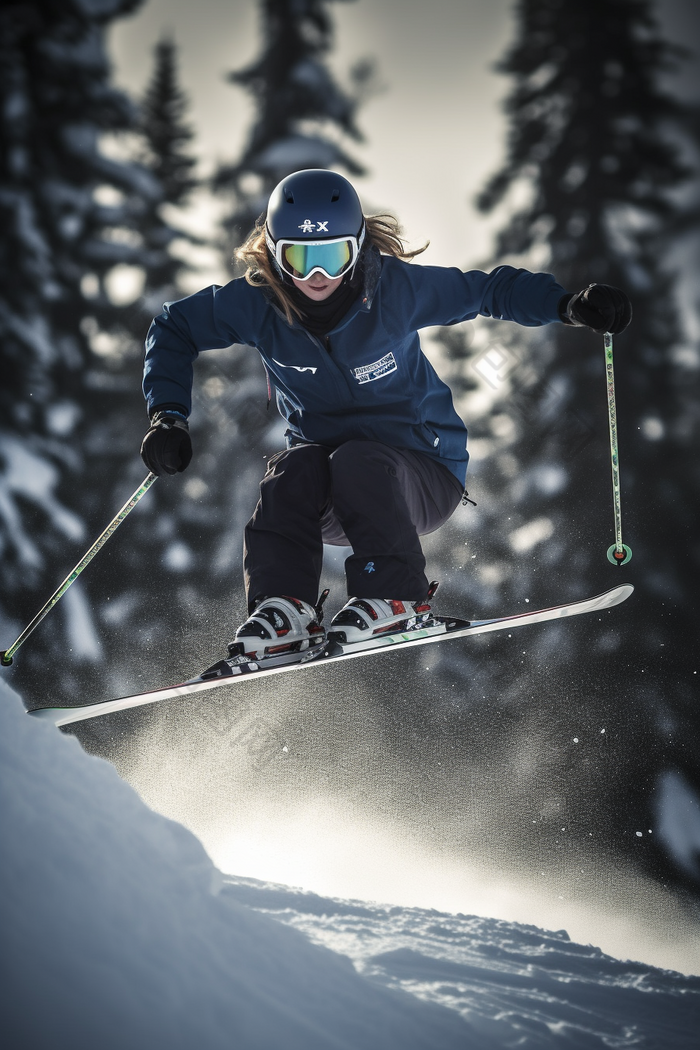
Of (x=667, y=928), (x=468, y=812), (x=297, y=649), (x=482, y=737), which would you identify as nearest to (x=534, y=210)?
(x=482, y=737)

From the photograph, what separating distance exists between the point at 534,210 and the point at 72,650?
5268 millimetres

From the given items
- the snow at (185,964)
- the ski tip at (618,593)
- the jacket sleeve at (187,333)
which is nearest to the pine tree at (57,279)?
the snow at (185,964)

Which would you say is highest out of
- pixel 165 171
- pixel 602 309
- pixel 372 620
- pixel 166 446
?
pixel 165 171

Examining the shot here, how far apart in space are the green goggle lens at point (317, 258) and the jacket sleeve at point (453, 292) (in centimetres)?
23

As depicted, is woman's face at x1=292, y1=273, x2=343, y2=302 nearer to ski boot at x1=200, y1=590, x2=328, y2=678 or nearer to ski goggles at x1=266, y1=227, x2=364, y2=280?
ski goggles at x1=266, y1=227, x2=364, y2=280

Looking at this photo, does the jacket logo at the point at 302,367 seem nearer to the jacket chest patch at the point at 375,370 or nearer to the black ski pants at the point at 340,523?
the jacket chest patch at the point at 375,370

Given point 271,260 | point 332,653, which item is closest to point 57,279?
point 271,260

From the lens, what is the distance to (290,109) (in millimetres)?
7012

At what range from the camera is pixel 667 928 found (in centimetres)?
632

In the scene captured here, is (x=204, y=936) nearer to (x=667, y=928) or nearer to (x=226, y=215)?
(x=667, y=928)

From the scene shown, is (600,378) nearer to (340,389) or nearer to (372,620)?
(340,389)

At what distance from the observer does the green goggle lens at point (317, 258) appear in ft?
9.07

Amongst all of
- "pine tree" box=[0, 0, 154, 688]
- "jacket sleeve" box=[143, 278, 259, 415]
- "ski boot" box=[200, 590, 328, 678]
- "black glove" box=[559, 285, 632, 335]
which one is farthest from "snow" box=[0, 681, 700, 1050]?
"pine tree" box=[0, 0, 154, 688]

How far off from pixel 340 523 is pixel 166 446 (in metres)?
0.65
